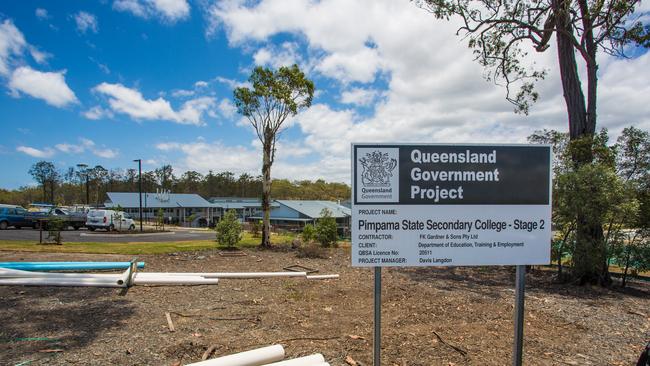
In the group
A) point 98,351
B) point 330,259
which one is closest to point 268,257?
point 330,259

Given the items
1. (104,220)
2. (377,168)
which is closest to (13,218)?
(104,220)

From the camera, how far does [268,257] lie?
1305 cm

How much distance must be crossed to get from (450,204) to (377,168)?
0.77m

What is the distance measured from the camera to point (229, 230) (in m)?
14.8

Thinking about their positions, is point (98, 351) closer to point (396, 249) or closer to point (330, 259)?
→ point (396, 249)

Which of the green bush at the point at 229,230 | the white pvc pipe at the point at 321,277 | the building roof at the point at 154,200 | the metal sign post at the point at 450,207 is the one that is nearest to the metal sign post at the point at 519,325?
the metal sign post at the point at 450,207

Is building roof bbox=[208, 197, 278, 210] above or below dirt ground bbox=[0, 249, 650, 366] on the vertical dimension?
below

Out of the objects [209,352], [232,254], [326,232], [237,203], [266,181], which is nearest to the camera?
[209,352]

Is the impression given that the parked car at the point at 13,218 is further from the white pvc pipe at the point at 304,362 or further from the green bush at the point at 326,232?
the white pvc pipe at the point at 304,362

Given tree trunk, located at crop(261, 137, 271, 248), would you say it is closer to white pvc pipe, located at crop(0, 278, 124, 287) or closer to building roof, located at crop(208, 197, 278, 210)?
white pvc pipe, located at crop(0, 278, 124, 287)

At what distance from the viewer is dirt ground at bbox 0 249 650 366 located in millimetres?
4367

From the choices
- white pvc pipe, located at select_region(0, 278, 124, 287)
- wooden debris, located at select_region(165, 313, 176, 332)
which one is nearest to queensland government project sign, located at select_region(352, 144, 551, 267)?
wooden debris, located at select_region(165, 313, 176, 332)

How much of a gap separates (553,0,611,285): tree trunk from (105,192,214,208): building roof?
51.8 m

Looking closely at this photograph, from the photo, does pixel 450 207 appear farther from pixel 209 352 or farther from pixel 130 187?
pixel 130 187
